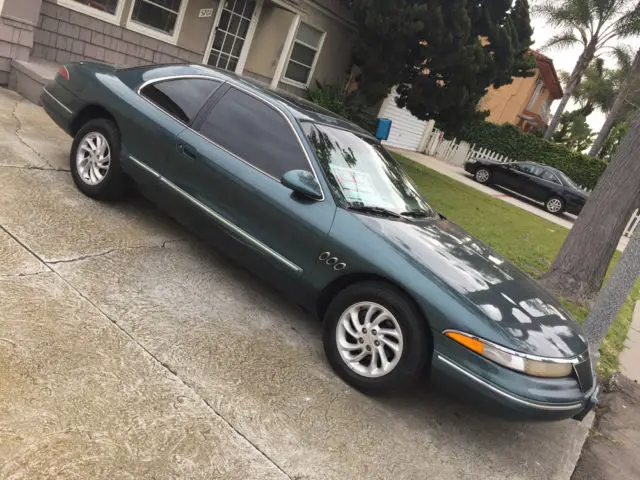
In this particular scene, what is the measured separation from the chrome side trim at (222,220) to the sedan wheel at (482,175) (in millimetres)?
15794

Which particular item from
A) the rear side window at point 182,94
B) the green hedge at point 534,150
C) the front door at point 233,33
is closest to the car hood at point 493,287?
the rear side window at point 182,94

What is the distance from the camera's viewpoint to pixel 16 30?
7.68 metres

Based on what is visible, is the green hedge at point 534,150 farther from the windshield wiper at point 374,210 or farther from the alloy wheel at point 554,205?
the windshield wiper at point 374,210

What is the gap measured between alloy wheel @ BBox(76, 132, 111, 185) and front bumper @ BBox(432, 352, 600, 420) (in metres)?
3.22

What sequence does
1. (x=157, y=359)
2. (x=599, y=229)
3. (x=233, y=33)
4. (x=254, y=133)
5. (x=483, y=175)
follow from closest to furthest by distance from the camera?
(x=157, y=359)
(x=254, y=133)
(x=599, y=229)
(x=233, y=33)
(x=483, y=175)

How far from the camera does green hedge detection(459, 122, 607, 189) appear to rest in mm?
21875

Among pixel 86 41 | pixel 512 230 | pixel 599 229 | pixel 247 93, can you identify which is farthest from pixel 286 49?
pixel 247 93

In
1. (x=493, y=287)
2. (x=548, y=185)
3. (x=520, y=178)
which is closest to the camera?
(x=493, y=287)

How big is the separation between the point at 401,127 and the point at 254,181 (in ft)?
55.0

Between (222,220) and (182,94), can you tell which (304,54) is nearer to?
(182,94)

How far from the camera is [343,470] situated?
8.71 feet

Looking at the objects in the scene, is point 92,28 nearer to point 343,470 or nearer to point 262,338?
point 262,338

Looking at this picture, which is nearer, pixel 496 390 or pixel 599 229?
pixel 496 390

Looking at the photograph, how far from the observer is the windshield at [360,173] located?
12.3ft
